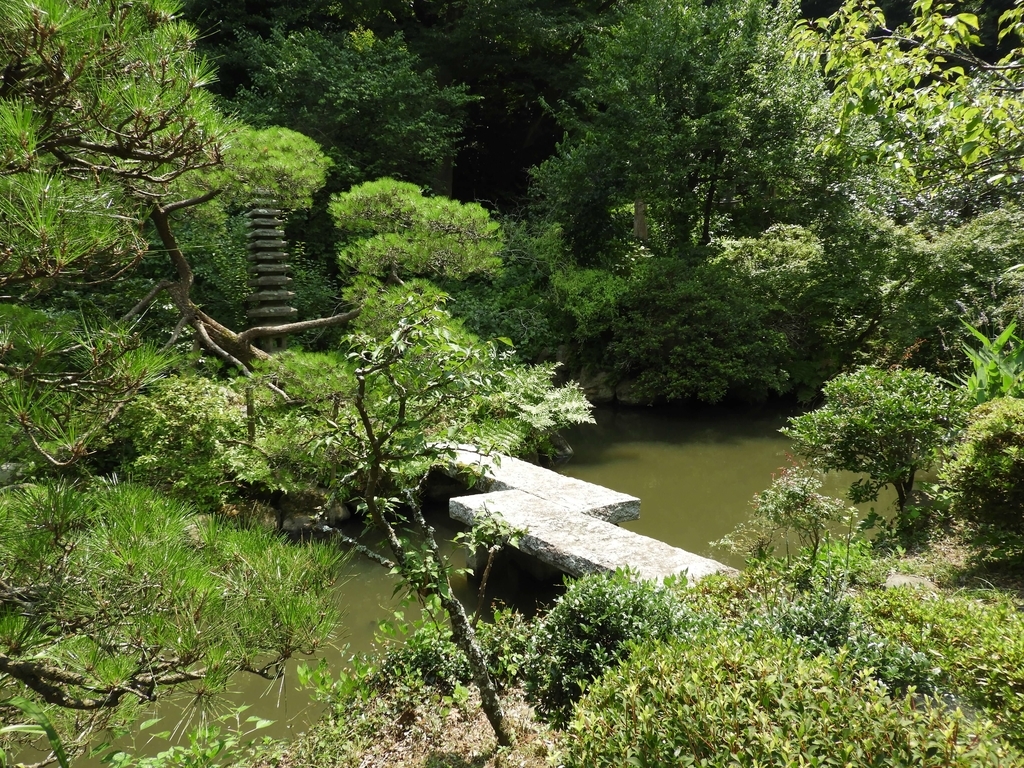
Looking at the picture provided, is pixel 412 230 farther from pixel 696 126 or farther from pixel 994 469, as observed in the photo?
pixel 696 126

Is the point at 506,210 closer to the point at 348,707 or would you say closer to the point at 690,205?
the point at 690,205

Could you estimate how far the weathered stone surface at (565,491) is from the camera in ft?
14.0

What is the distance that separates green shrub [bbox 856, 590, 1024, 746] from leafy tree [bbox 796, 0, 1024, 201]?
233cm

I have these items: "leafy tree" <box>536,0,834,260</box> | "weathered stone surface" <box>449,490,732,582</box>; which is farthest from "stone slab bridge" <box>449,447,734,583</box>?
"leafy tree" <box>536,0,834,260</box>

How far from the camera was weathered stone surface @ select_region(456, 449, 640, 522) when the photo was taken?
14.0 ft

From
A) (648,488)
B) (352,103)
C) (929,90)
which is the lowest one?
(648,488)

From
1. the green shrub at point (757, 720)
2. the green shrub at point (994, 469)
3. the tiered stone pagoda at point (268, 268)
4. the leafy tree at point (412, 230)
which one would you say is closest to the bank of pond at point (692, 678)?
the green shrub at point (757, 720)

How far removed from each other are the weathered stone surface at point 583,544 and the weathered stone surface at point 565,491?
7.4 inches

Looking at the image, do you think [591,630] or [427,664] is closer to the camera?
[591,630]

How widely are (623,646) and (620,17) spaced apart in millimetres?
12151

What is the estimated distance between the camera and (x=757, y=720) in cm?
146

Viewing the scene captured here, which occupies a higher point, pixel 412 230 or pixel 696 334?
pixel 412 230

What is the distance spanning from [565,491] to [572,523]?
74 centimetres

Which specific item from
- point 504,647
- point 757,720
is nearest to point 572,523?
point 504,647
